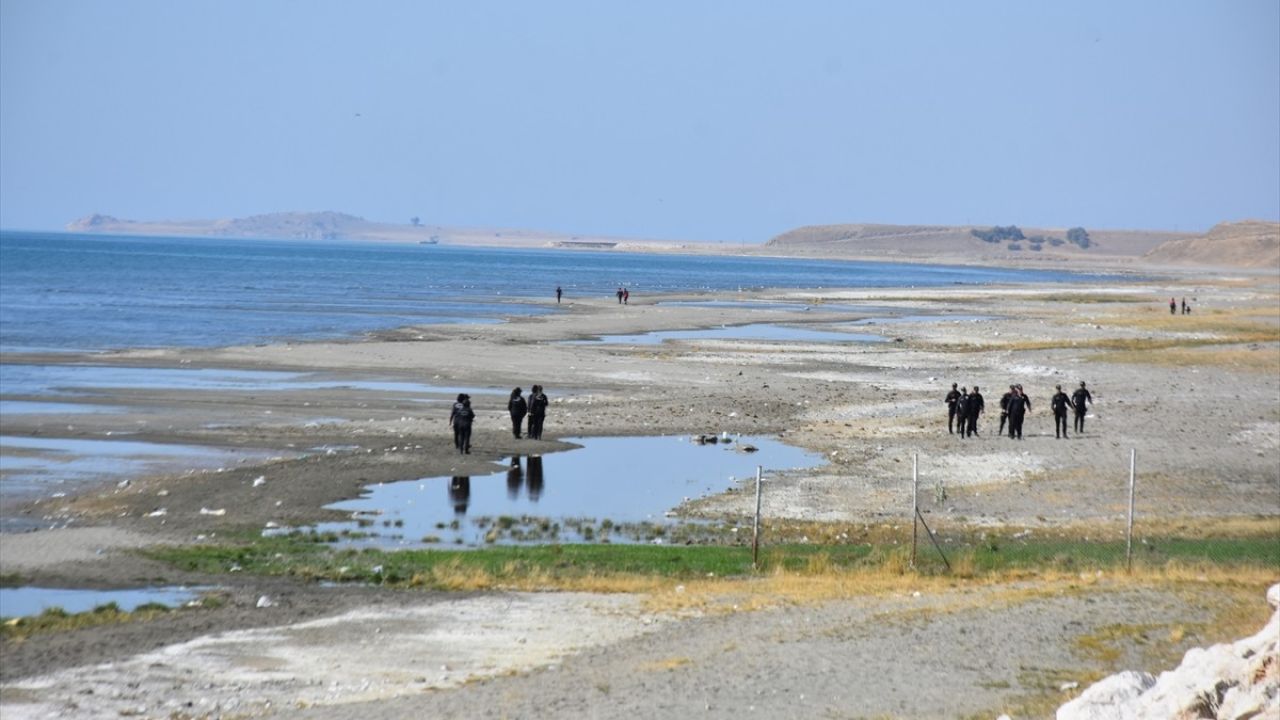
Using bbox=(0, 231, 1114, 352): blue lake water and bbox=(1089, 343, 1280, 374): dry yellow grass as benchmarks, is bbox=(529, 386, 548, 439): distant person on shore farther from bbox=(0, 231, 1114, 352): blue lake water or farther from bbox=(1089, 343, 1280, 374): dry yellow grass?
bbox=(0, 231, 1114, 352): blue lake water

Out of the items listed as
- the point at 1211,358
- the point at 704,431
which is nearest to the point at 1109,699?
the point at 704,431

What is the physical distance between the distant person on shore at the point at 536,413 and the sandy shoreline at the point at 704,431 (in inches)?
14.7

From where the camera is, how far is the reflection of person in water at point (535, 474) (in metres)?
29.0

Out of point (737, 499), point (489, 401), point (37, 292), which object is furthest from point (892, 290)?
point (737, 499)

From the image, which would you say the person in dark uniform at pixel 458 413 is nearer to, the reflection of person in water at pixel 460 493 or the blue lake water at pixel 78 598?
the reflection of person in water at pixel 460 493

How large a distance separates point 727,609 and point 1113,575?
5.32 m

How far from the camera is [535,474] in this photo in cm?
3130

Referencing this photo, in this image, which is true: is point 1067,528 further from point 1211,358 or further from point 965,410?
point 1211,358

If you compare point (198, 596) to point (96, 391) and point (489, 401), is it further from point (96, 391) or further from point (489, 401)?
point (96, 391)

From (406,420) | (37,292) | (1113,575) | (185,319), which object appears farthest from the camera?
(37,292)

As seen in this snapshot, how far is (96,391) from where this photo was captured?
4469cm

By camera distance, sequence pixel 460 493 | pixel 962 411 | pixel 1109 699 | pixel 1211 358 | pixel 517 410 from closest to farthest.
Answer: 1. pixel 1109 699
2. pixel 460 493
3. pixel 517 410
4. pixel 962 411
5. pixel 1211 358

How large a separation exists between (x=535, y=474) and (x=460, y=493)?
276 centimetres

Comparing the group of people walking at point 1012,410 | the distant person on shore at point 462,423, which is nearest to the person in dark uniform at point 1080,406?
the group of people walking at point 1012,410
